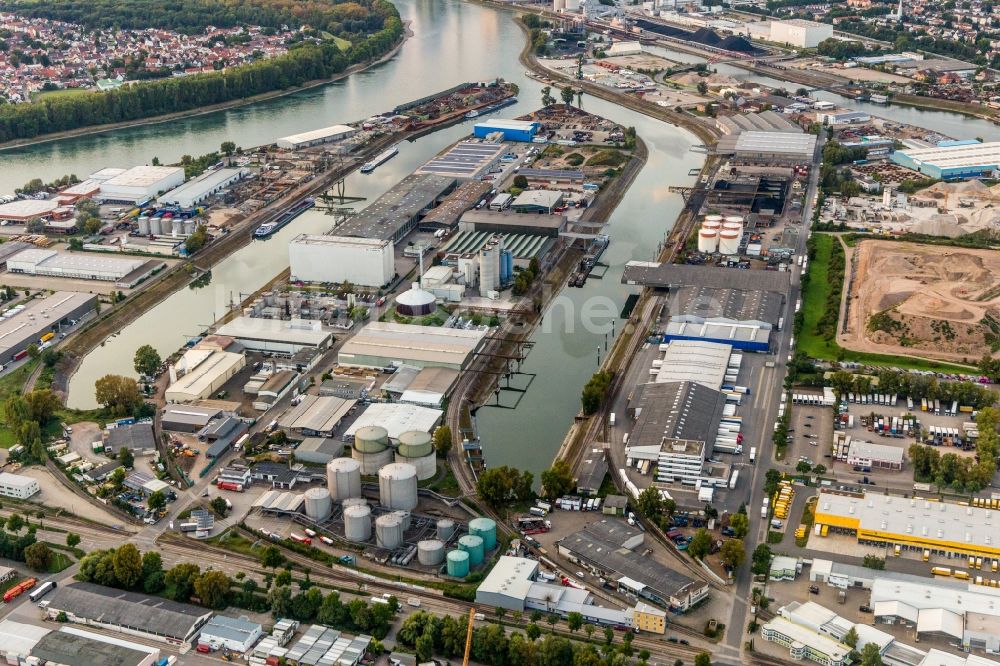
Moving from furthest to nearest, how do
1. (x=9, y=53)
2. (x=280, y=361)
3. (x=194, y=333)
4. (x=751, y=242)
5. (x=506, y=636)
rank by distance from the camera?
(x=9, y=53) < (x=751, y=242) < (x=194, y=333) < (x=280, y=361) < (x=506, y=636)

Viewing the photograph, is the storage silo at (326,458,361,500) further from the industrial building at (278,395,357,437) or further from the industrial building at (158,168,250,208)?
the industrial building at (158,168,250,208)

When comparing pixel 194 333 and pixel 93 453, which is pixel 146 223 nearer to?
pixel 194 333

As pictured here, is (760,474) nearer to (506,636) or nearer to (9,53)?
(506,636)

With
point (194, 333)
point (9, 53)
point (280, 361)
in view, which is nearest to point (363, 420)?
point (280, 361)

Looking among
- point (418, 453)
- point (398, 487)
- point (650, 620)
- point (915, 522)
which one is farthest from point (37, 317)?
point (915, 522)

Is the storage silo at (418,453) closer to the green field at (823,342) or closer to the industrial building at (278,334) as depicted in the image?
the industrial building at (278,334)

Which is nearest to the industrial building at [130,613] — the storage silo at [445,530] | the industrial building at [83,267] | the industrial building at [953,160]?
the storage silo at [445,530]

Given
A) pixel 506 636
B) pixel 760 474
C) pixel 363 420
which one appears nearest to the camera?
pixel 506 636

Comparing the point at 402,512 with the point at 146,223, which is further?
the point at 146,223
